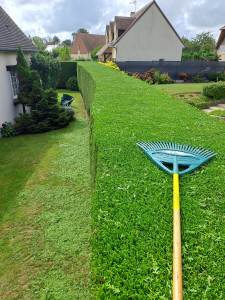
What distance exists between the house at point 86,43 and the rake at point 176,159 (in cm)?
5157

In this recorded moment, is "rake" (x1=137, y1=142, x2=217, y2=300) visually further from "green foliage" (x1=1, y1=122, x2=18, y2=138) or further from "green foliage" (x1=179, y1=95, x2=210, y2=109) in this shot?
"green foliage" (x1=179, y1=95, x2=210, y2=109)

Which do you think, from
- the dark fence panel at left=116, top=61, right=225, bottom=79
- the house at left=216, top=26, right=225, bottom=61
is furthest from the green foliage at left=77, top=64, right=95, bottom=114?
the house at left=216, top=26, right=225, bottom=61

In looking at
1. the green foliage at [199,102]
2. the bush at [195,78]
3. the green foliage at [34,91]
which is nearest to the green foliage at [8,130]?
the green foliage at [34,91]

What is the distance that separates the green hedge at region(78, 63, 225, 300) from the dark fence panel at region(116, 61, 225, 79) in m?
20.7

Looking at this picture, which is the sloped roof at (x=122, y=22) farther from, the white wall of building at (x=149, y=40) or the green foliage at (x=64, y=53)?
the green foliage at (x=64, y=53)

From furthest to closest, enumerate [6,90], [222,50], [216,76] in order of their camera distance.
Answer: [222,50] → [216,76] → [6,90]

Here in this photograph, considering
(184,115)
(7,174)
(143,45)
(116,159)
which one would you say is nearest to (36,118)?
(7,174)

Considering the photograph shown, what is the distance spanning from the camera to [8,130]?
982 cm

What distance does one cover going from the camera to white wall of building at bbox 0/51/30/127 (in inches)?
374

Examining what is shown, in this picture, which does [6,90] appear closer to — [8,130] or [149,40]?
[8,130]

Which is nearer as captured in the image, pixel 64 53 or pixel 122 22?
pixel 122 22

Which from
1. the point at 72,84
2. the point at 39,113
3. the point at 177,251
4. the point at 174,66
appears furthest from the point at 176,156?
the point at 174,66

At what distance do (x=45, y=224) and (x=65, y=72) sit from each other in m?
22.6

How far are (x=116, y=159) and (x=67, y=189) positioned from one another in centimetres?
283
